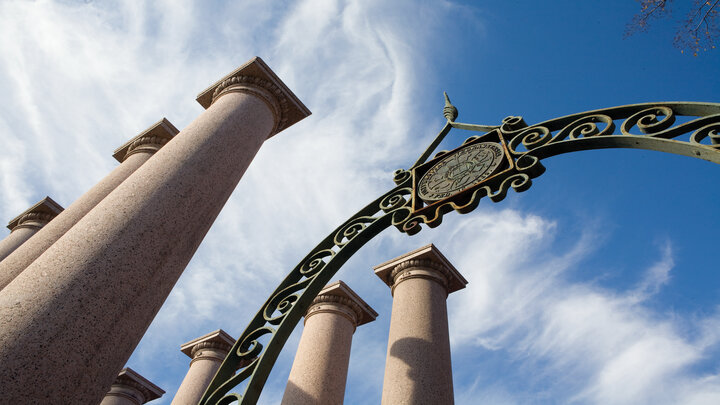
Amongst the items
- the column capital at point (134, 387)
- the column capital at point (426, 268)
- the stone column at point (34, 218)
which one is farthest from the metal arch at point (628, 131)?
the column capital at point (134, 387)

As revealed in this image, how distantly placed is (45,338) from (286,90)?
593 cm

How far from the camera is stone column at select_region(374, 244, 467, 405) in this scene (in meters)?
9.93

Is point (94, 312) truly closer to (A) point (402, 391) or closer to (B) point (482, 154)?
(B) point (482, 154)

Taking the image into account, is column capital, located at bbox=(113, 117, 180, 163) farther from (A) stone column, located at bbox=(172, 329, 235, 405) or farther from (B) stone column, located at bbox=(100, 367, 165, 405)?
(B) stone column, located at bbox=(100, 367, 165, 405)

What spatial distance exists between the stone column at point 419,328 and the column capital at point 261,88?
5.76 meters

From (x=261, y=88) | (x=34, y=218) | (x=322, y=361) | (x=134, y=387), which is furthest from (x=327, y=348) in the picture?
(x=134, y=387)

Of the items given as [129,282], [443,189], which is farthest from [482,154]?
[129,282]

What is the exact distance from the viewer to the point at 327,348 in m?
13.4

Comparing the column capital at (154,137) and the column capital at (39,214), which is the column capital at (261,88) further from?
the column capital at (39,214)

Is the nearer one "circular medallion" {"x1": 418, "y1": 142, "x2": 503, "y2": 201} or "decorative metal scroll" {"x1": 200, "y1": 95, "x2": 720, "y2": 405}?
"decorative metal scroll" {"x1": 200, "y1": 95, "x2": 720, "y2": 405}

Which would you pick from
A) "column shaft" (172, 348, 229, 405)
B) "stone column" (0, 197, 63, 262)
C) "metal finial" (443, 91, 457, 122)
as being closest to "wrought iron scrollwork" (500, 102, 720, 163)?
"metal finial" (443, 91, 457, 122)

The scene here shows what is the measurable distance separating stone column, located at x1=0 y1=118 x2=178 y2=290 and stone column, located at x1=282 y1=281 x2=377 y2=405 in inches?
263

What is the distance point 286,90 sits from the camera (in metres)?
8.60

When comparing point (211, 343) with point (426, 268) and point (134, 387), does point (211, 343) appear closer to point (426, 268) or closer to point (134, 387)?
point (134, 387)
